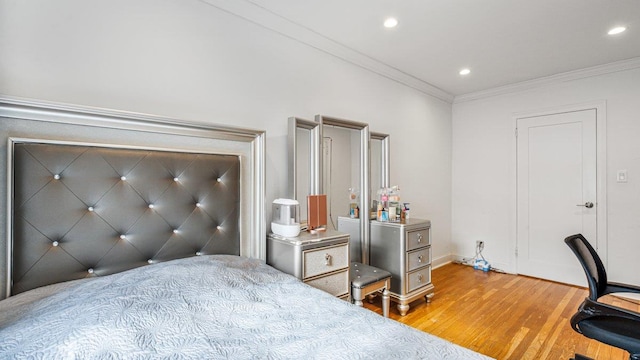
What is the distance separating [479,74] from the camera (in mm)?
3650

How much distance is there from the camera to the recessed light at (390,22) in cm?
242

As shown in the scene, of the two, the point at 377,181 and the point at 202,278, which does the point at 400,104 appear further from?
the point at 202,278

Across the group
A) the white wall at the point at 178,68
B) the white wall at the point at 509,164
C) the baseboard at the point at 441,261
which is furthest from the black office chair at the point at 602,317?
the baseboard at the point at 441,261

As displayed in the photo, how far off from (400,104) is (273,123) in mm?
1888

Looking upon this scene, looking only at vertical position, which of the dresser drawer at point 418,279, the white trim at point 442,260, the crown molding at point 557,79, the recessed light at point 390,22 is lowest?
the white trim at point 442,260

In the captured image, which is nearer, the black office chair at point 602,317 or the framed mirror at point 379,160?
the black office chair at point 602,317

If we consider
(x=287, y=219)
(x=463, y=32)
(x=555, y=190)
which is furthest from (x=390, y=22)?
(x=555, y=190)

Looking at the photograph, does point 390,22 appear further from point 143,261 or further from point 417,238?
point 143,261

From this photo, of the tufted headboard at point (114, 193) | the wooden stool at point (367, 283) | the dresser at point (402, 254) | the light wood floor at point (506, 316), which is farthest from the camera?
the dresser at point (402, 254)

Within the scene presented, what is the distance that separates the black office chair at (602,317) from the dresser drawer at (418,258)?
1237 millimetres

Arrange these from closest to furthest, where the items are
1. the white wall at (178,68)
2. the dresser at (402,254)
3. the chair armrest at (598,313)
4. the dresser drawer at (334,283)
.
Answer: the white wall at (178,68) < the chair armrest at (598,313) < the dresser drawer at (334,283) < the dresser at (402,254)

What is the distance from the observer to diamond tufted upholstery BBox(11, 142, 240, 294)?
1343 mm

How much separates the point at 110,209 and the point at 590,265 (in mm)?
2759

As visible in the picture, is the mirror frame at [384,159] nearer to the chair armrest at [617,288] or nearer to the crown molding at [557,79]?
the chair armrest at [617,288]
